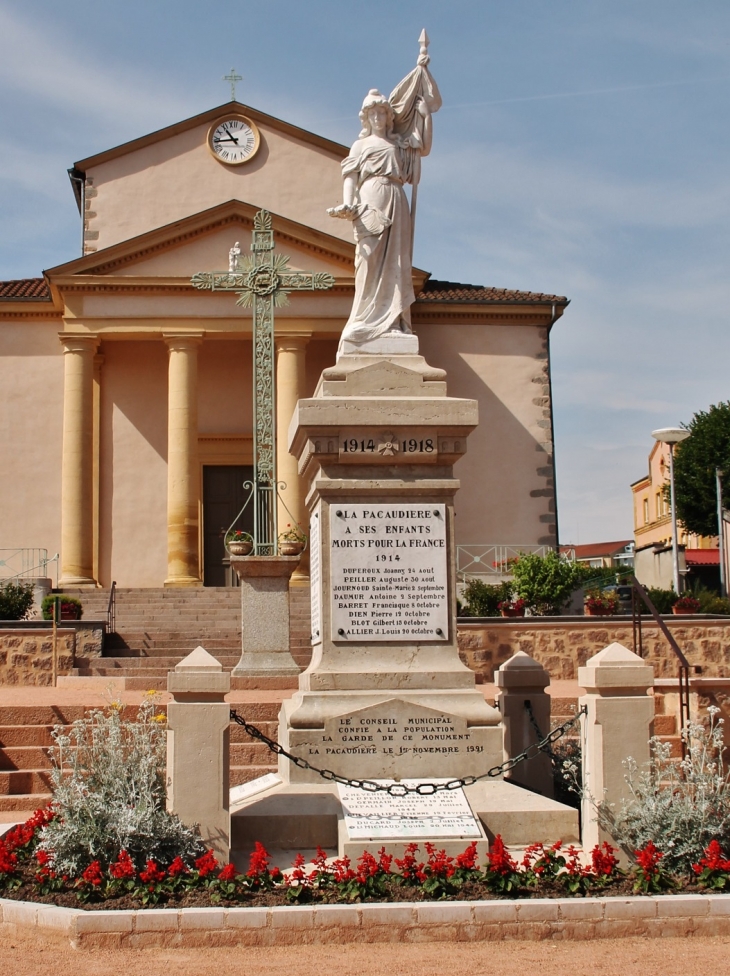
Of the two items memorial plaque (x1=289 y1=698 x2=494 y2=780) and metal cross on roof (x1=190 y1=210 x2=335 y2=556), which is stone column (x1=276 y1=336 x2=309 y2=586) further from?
memorial plaque (x1=289 y1=698 x2=494 y2=780)

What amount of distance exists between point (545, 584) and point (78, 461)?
43.0ft

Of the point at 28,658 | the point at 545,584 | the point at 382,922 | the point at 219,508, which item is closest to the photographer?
the point at 382,922

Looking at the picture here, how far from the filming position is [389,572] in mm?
8070

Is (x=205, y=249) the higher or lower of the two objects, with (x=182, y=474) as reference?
higher

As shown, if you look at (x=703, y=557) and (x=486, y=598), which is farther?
(x=703, y=557)

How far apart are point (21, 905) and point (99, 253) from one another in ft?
80.8

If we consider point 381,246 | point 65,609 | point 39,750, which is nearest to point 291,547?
point 65,609

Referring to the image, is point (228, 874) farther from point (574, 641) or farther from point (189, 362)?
point (189, 362)

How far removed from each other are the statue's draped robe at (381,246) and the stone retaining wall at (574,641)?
29.5ft

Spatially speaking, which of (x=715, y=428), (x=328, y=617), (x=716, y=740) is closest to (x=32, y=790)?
(x=328, y=617)

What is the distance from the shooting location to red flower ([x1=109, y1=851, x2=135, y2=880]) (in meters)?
6.19

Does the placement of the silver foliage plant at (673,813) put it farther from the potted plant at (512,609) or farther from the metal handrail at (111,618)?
the metal handrail at (111,618)

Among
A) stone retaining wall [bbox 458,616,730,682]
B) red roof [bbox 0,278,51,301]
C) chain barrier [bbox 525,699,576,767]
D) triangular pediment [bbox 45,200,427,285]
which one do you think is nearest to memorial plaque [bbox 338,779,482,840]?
chain barrier [bbox 525,699,576,767]

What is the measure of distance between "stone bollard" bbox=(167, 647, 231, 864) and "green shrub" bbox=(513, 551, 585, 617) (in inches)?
531
